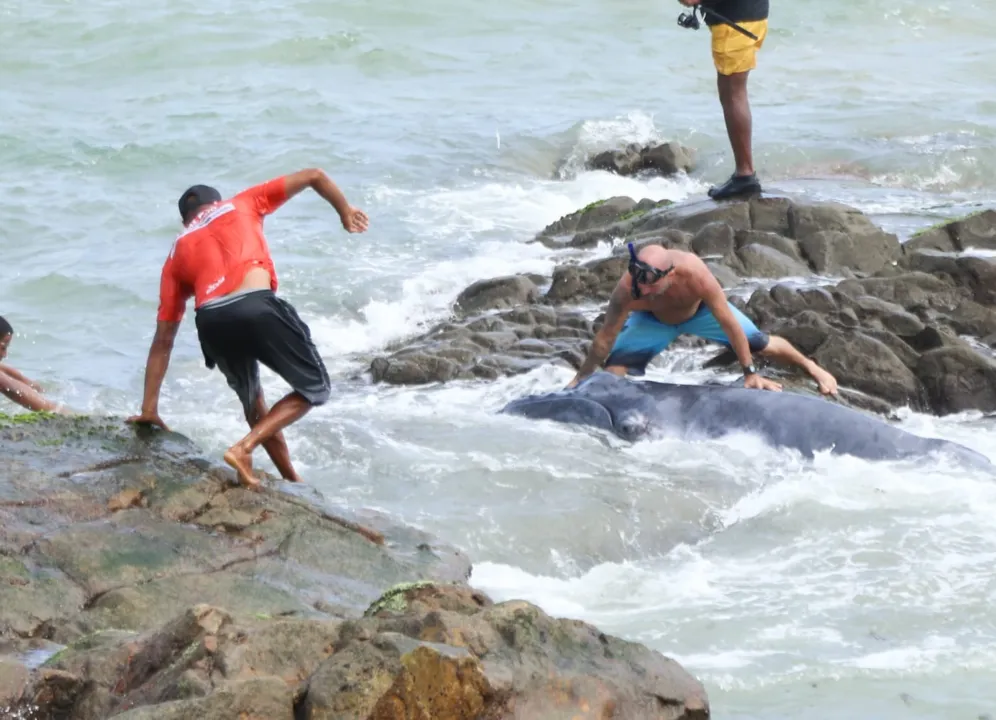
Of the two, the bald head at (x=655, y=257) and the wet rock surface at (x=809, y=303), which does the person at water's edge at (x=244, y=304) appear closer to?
the bald head at (x=655, y=257)

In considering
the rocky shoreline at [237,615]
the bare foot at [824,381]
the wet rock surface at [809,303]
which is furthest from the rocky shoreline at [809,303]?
the rocky shoreline at [237,615]

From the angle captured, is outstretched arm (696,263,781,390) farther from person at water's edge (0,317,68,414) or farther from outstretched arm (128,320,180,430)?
person at water's edge (0,317,68,414)

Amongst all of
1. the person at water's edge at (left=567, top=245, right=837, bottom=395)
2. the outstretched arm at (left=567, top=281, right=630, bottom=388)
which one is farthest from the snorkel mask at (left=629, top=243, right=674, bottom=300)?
the outstretched arm at (left=567, top=281, right=630, bottom=388)

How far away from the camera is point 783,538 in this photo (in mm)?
7430

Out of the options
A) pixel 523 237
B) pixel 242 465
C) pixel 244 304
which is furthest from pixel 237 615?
pixel 523 237

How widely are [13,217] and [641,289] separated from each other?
9.49 m

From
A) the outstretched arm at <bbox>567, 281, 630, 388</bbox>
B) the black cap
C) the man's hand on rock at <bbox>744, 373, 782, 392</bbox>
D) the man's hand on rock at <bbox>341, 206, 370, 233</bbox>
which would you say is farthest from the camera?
the outstretched arm at <bbox>567, 281, 630, 388</bbox>

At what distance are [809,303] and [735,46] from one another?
259 centimetres

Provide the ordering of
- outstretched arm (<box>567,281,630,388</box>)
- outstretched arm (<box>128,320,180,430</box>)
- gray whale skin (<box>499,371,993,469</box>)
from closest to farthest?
1. outstretched arm (<box>128,320,180,430</box>)
2. gray whale skin (<box>499,371,993,469</box>)
3. outstretched arm (<box>567,281,630,388</box>)

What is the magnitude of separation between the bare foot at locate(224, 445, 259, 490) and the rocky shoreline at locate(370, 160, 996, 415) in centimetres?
395

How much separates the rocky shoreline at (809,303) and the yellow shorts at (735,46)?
119 cm

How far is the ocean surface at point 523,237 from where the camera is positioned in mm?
6508

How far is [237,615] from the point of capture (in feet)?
14.4

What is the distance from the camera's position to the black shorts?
6684mm
